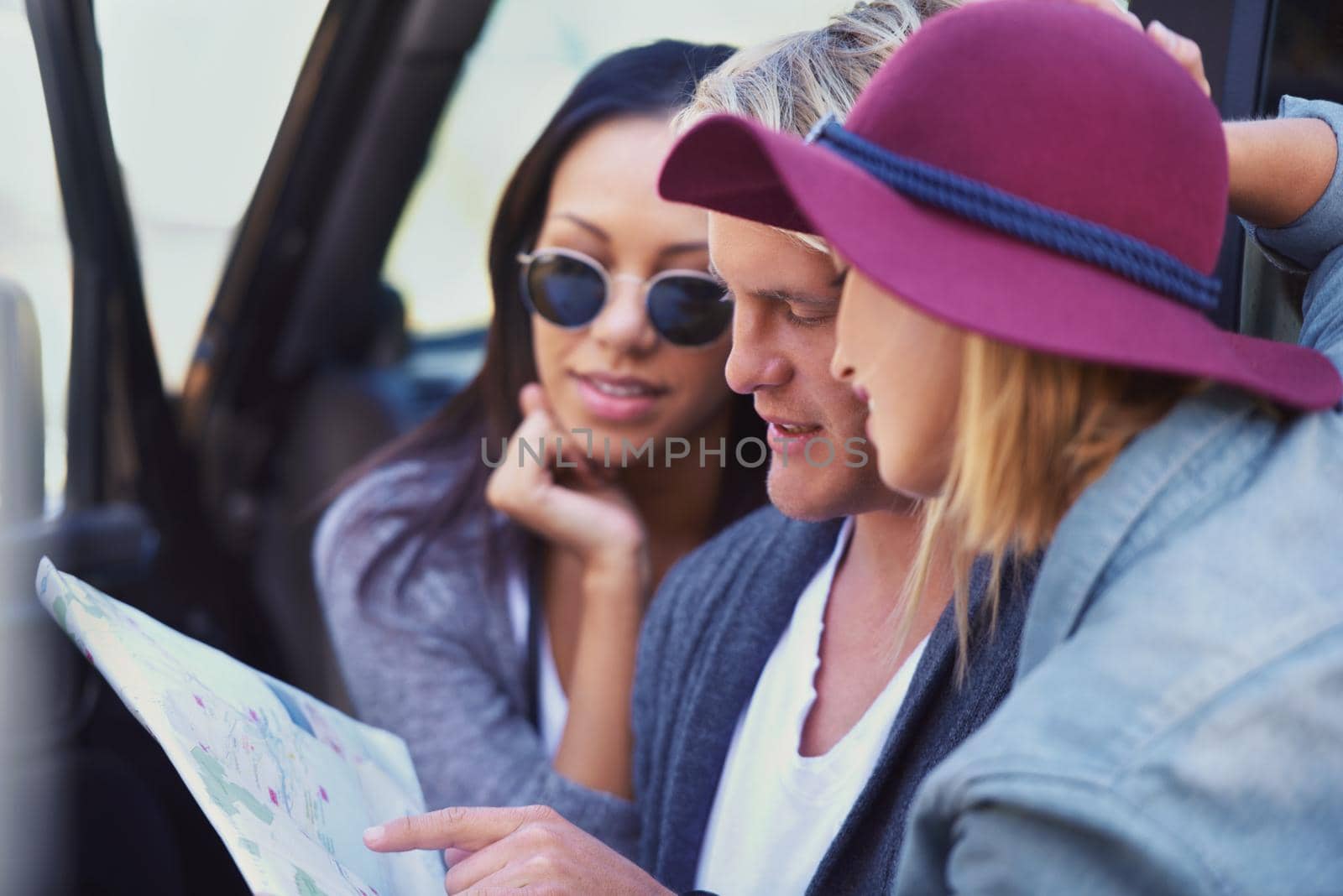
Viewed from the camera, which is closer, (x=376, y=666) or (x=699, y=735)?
(x=699, y=735)

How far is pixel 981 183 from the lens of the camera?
2.65 feet

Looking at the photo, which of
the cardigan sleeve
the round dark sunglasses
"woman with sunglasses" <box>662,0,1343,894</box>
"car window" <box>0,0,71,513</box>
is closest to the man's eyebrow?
"woman with sunglasses" <box>662,0,1343,894</box>

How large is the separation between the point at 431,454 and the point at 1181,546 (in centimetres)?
168

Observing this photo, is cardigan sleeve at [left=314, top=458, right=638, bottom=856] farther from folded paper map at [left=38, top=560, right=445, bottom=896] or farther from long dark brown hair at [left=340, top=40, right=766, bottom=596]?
folded paper map at [left=38, top=560, right=445, bottom=896]

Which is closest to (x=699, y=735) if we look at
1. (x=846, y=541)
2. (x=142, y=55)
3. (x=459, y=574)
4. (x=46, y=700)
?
(x=846, y=541)

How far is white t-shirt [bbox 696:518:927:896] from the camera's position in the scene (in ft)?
Result: 4.21

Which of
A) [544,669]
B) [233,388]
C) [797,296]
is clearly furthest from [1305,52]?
[233,388]

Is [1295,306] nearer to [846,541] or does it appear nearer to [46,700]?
[846,541]

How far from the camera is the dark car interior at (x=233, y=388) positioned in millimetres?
1684

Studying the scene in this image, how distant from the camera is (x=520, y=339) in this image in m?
2.18

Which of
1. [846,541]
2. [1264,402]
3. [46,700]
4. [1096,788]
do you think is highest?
[1264,402]

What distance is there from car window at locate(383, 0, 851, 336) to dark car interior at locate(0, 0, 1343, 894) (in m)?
0.06

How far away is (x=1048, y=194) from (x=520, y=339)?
1.47 metres

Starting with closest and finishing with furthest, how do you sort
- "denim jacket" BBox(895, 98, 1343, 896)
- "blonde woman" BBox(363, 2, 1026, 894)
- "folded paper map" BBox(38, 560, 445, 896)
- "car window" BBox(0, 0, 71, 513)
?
"denim jacket" BBox(895, 98, 1343, 896)
"folded paper map" BBox(38, 560, 445, 896)
"blonde woman" BBox(363, 2, 1026, 894)
"car window" BBox(0, 0, 71, 513)
